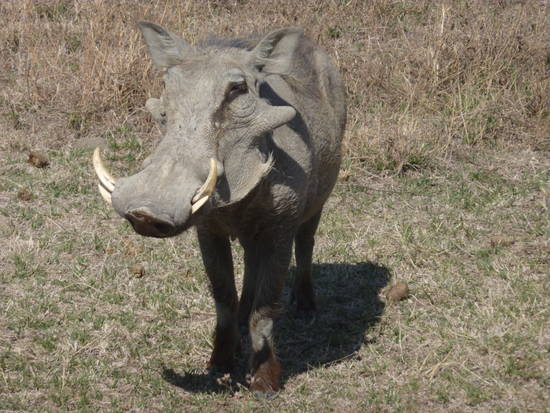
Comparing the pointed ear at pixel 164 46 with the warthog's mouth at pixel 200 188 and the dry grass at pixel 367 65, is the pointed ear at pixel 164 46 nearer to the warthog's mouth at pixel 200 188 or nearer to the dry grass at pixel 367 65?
the warthog's mouth at pixel 200 188

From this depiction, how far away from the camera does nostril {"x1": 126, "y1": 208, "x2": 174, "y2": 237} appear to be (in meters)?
3.06

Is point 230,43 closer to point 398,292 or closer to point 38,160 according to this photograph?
point 398,292

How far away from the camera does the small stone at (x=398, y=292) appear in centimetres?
502

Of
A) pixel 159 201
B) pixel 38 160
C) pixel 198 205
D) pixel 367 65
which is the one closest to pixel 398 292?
pixel 198 205

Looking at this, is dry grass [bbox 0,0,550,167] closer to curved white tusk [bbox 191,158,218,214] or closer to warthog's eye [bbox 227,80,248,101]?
warthog's eye [bbox 227,80,248,101]

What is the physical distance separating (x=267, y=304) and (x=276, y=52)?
3.56ft

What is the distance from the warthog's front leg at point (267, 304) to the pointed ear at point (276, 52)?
2.33 ft

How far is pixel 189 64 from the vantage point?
359 centimetres

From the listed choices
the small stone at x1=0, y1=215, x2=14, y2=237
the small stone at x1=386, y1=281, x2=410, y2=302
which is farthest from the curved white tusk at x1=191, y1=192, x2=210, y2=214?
the small stone at x1=0, y1=215, x2=14, y2=237

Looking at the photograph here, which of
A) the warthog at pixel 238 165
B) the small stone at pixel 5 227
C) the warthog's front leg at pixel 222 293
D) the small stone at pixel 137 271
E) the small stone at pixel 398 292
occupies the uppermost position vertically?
the warthog at pixel 238 165

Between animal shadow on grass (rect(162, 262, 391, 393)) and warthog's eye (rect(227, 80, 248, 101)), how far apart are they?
1372 mm

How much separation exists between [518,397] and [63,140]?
14.2 ft

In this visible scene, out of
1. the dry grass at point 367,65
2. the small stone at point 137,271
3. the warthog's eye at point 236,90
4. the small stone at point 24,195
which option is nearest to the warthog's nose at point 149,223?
the warthog's eye at point 236,90

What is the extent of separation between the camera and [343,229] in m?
5.88
